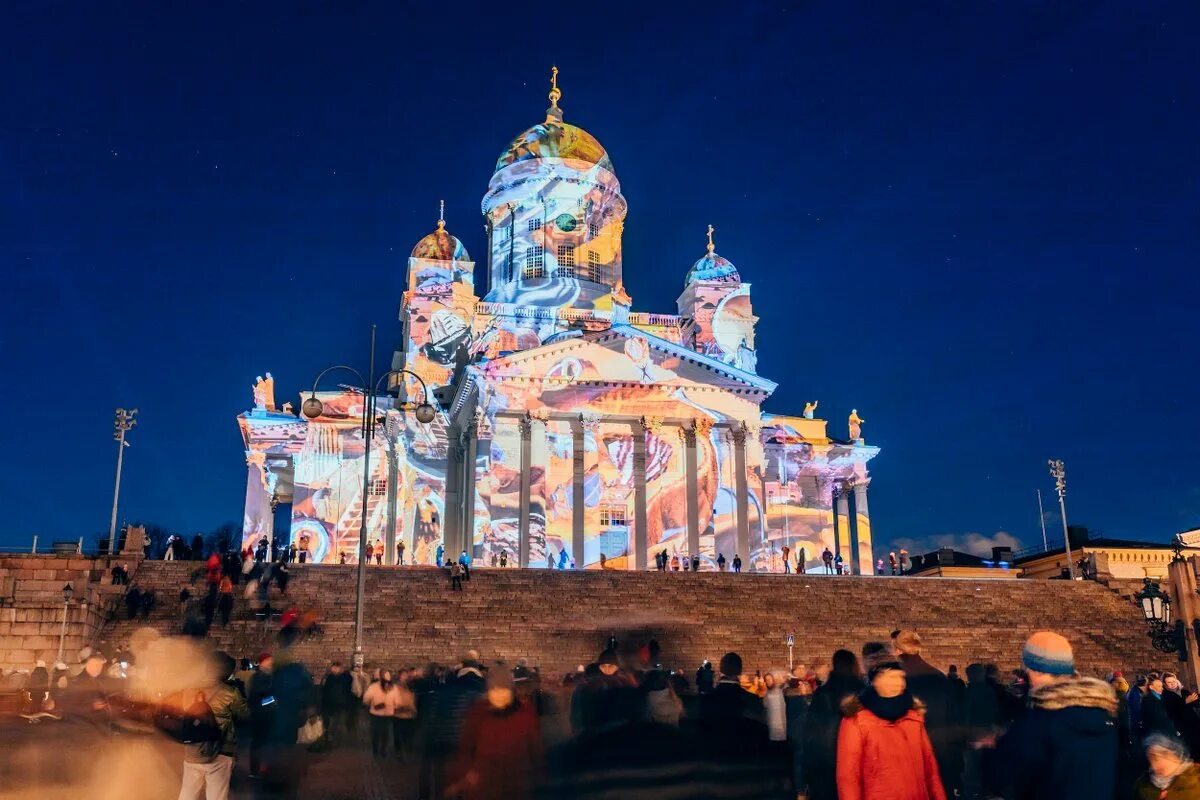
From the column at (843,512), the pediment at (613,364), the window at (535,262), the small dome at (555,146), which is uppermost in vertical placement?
the small dome at (555,146)

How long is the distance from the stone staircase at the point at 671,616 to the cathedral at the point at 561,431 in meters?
9.66

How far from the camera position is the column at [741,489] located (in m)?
48.5

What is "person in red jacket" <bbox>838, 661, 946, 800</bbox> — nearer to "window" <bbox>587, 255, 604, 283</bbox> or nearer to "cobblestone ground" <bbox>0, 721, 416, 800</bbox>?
"cobblestone ground" <bbox>0, 721, 416, 800</bbox>

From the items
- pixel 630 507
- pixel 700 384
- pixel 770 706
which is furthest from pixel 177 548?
pixel 770 706

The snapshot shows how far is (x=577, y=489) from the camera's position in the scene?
1882 inches

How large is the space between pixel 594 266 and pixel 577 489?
50.3ft

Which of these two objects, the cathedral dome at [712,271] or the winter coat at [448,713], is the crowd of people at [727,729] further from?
the cathedral dome at [712,271]

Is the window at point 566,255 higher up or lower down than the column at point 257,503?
higher up

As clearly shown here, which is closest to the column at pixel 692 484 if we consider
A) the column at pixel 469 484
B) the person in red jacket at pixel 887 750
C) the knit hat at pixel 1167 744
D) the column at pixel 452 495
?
the column at pixel 469 484

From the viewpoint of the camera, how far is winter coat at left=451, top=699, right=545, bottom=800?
8469mm

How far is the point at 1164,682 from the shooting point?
50.0 feet

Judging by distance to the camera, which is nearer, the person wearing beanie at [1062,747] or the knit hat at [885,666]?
the person wearing beanie at [1062,747]

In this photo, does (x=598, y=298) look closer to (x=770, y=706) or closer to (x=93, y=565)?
(x=93, y=565)

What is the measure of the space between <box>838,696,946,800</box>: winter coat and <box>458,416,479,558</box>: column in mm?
40576
